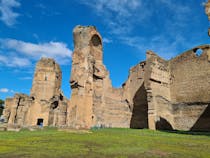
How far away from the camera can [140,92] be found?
20.9 metres

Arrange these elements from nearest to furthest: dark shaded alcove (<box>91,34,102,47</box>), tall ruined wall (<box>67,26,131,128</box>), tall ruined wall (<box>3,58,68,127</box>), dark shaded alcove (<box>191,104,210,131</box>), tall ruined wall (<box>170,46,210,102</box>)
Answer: tall ruined wall (<box>67,26,131,128</box>) → dark shaded alcove (<box>191,104,210,131</box>) → tall ruined wall (<box>170,46,210,102</box>) → dark shaded alcove (<box>91,34,102,47</box>) → tall ruined wall (<box>3,58,68,127</box>)

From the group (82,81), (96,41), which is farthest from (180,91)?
(82,81)

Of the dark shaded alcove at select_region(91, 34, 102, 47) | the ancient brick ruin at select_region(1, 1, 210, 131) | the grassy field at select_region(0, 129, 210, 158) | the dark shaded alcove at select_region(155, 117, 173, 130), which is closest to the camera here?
the grassy field at select_region(0, 129, 210, 158)

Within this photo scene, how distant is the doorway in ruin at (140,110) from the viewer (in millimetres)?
20083

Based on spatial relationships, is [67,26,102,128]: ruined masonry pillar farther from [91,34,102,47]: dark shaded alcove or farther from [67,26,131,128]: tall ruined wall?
[91,34,102,47]: dark shaded alcove

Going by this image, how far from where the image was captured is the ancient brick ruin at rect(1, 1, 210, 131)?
15.4 m

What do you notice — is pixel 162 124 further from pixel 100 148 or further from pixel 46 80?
pixel 46 80

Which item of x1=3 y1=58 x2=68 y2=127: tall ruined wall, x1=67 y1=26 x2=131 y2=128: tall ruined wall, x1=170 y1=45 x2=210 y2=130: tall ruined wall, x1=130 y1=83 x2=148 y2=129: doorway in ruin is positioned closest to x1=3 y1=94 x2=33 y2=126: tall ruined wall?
x1=3 y1=58 x2=68 y2=127: tall ruined wall

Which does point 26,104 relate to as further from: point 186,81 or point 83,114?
point 186,81

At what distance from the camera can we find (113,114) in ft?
63.9

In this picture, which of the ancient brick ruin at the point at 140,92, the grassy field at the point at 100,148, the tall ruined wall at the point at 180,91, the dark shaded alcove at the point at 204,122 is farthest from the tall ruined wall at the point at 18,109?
the grassy field at the point at 100,148

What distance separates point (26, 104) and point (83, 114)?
41.6 ft

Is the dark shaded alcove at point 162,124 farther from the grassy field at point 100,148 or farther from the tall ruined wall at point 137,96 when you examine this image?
the grassy field at point 100,148

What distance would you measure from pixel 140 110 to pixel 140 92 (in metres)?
1.78
